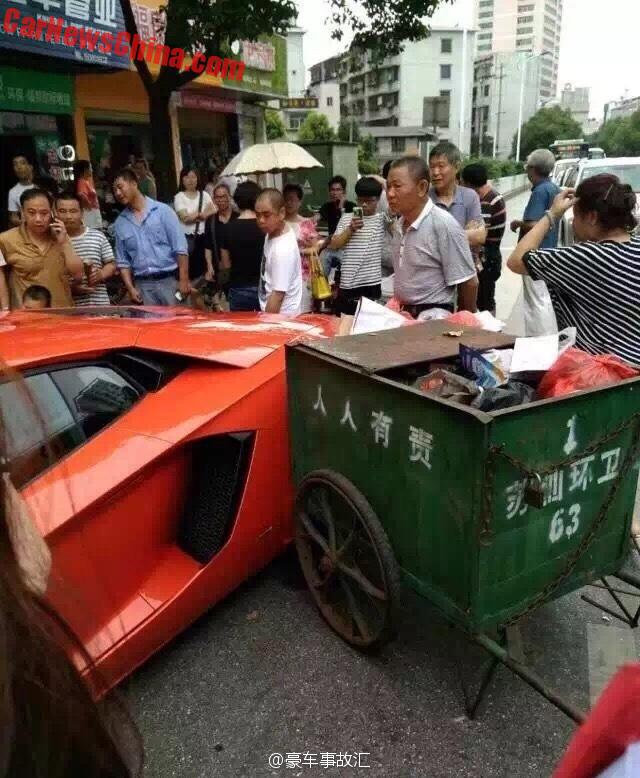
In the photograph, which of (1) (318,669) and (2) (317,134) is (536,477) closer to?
(1) (318,669)

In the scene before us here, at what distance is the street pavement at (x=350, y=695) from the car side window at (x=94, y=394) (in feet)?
2.99

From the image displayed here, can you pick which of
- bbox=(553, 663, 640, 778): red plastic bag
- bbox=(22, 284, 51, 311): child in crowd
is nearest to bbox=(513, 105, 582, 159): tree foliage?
bbox=(22, 284, 51, 311): child in crowd

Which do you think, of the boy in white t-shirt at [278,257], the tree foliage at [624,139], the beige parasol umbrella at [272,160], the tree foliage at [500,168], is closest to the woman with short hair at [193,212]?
the beige parasol umbrella at [272,160]

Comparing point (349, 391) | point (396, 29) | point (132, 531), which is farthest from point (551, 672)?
point (396, 29)

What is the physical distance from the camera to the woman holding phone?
14.8 feet

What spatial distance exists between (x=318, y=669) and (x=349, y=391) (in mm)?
1060

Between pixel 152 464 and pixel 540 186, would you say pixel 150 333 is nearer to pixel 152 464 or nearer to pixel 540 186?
pixel 152 464

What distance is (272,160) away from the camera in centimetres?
800

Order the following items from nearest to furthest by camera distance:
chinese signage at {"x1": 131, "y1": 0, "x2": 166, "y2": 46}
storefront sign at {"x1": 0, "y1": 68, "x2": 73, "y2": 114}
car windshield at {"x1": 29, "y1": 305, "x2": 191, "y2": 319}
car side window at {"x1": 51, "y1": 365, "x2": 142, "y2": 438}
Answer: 1. car side window at {"x1": 51, "y1": 365, "x2": 142, "y2": 438}
2. car windshield at {"x1": 29, "y1": 305, "x2": 191, "y2": 319}
3. storefront sign at {"x1": 0, "y1": 68, "x2": 73, "y2": 114}
4. chinese signage at {"x1": 131, "y1": 0, "x2": 166, "y2": 46}

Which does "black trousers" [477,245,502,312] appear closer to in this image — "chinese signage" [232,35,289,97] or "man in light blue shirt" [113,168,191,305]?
"man in light blue shirt" [113,168,191,305]

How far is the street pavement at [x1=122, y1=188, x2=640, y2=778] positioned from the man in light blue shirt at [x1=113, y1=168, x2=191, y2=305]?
3308 millimetres

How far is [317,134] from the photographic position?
40750mm

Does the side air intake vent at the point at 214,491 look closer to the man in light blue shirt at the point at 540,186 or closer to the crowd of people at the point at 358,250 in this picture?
the crowd of people at the point at 358,250

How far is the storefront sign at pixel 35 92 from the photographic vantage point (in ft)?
27.5
